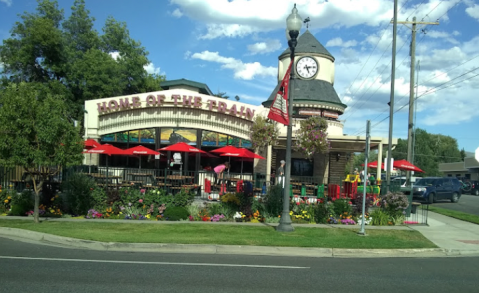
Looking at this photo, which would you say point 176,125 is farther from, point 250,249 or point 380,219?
point 250,249

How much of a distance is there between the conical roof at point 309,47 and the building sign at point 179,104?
23.9ft

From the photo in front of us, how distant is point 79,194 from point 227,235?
6.31 meters

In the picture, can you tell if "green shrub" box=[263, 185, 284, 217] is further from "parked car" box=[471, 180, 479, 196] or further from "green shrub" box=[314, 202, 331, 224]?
"parked car" box=[471, 180, 479, 196]

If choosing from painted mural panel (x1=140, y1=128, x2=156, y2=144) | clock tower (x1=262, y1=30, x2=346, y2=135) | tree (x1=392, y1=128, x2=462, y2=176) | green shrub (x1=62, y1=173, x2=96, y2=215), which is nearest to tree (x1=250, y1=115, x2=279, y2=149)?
clock tower (x1=262, y1=30, x2=346, y2=135)

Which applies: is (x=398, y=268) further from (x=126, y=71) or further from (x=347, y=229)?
(x=126, y=71)

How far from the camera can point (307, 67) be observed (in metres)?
27.6

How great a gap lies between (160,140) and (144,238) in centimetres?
1259

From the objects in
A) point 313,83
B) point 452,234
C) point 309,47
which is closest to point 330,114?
point 313,83

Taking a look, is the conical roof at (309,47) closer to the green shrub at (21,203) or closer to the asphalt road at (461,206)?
the asphalt road at (461,206)

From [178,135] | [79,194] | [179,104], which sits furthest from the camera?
[178,135]

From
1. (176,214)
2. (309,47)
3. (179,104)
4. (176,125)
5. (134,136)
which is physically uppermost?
(309,47)

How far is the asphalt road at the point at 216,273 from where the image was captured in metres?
6.62

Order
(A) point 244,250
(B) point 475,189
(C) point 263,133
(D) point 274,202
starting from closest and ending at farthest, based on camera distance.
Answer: (A) point 244,250 → (D) point 274,202 → (C) point 263,133 → (B) point 475,189

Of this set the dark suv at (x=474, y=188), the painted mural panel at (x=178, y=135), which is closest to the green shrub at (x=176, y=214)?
the painted mural panel at (x=178, y=135)
